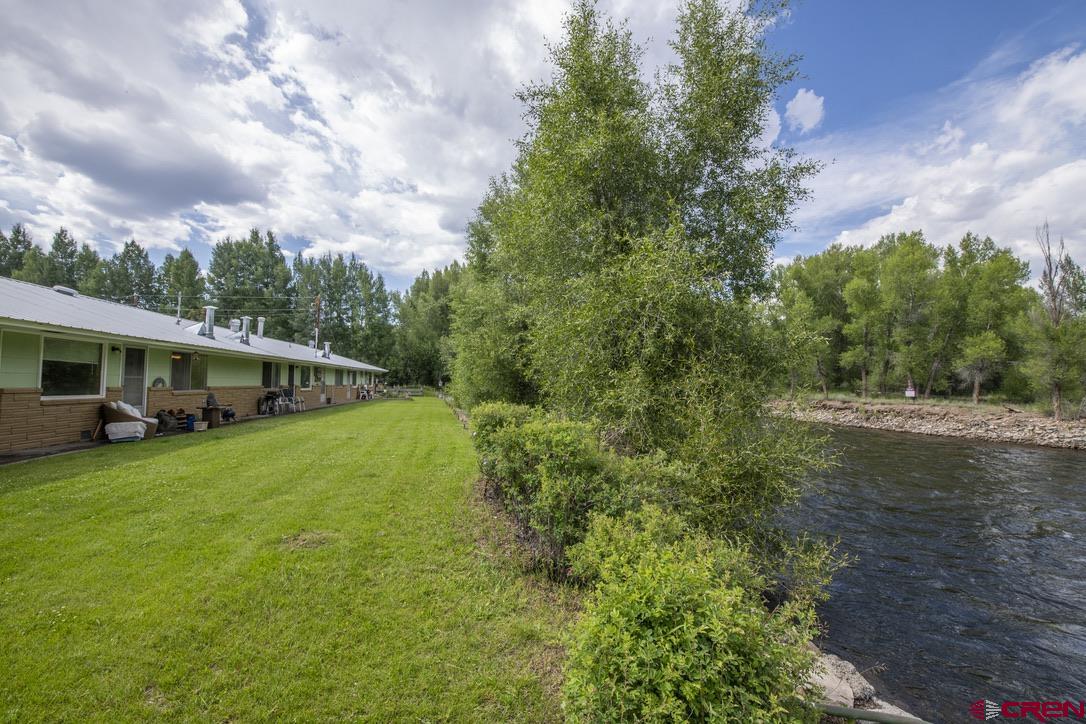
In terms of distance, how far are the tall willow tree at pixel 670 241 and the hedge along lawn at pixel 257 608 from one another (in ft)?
7.91

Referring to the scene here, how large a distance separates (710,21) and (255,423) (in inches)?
614

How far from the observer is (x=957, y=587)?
554cm

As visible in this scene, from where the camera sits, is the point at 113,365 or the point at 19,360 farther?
the point at 113,365

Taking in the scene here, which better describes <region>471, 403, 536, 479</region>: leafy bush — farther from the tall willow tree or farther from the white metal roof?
the white metal roof

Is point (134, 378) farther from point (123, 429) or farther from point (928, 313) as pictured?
point (928, 313)

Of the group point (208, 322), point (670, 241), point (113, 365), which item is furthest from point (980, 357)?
point (113, 365)

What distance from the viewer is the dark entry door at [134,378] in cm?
1027

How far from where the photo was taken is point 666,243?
586 cm

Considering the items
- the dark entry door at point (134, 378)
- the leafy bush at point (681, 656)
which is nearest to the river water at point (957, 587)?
the leafy bush at point (681, 656)

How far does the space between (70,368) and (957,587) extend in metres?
15.8

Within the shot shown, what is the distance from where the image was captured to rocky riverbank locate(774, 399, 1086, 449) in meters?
17.9

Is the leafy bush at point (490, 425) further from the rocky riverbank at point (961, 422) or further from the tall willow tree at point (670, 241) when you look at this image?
the rocky riverbank at point (961, 422)

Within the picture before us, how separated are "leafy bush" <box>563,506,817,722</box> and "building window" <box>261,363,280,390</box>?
62.9ft

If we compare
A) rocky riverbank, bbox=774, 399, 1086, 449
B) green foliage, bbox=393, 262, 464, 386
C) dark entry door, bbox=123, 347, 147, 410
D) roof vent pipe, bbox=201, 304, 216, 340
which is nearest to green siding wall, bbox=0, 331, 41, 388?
dark entry door, bbox=123, 347, 147, 410
